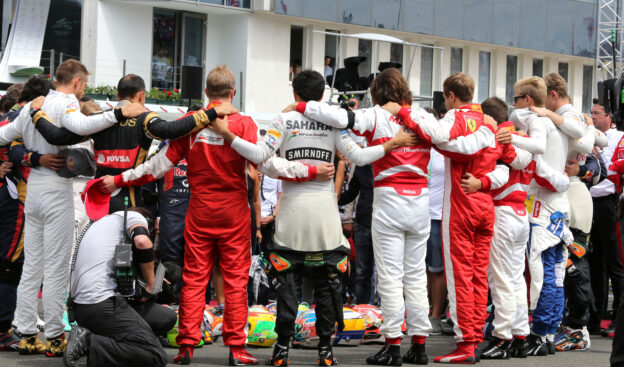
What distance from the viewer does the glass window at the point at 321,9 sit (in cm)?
3072

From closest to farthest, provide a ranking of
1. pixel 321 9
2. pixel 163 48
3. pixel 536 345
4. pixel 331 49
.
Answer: pixel 536 345
pixel 163 48
pixel 321 9
pixel 331 49

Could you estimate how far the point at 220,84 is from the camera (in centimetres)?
702

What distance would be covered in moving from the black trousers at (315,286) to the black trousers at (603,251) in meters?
3.86

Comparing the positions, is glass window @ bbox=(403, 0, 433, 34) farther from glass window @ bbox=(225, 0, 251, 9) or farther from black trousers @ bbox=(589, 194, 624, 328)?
black trousers @ bbox=(589, 194, 624, 328)

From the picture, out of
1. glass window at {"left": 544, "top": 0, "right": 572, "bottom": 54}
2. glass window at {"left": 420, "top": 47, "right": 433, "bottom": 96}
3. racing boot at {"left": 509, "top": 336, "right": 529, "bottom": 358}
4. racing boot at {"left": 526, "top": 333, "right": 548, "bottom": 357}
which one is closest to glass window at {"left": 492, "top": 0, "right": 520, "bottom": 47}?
glass window at {"left": 544, "top": 0, "right": 572, "bottom": 54}

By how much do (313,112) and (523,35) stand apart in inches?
1220

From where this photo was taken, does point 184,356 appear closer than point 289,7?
Yes

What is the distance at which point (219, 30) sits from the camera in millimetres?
30484

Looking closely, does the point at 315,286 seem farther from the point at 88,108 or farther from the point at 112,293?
the point at 88,108

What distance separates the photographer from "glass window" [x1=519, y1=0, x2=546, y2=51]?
3609cm

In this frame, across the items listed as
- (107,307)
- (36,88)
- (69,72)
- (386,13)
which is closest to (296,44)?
(386,13)

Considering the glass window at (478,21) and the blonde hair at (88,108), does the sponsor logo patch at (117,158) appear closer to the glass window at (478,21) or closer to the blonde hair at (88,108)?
the blonde hair at (88,108)

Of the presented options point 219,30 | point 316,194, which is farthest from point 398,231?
point 219,30

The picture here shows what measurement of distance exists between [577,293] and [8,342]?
5.08 meters
